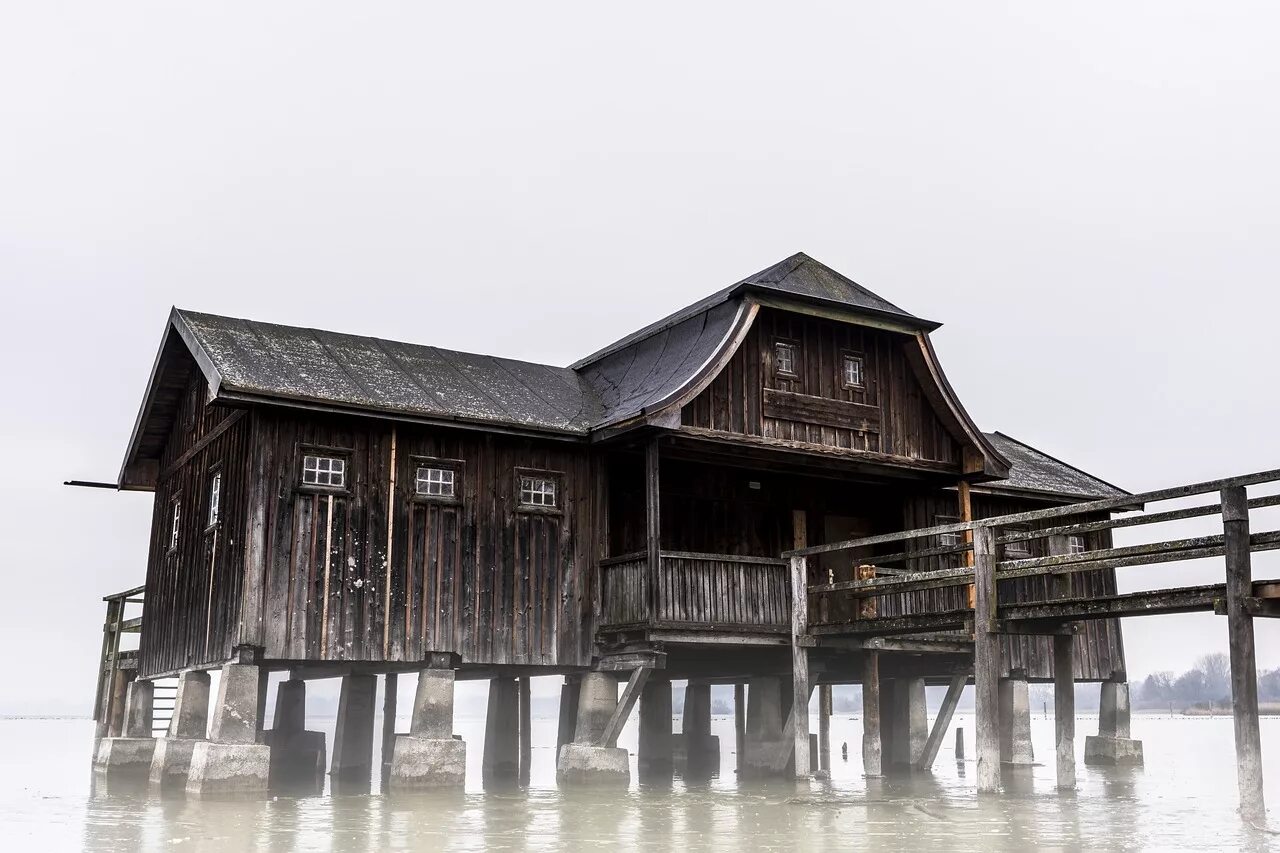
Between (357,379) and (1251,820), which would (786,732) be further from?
(1251,820)

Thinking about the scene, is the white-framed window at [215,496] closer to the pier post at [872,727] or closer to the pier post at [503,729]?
the pier post at [503,729]

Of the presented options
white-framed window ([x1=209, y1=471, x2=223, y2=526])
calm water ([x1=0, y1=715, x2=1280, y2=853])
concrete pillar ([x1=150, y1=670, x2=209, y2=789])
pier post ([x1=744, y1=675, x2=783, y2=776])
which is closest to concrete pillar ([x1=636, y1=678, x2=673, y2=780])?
pier post ([x1=744, y1=675, x2=783, y2=776])

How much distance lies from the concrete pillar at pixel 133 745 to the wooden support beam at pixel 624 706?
1087 cm

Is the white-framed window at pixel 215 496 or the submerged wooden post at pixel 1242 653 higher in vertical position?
the white-framed window at pixel 215 496

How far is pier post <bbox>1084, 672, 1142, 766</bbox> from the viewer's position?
30047 mm

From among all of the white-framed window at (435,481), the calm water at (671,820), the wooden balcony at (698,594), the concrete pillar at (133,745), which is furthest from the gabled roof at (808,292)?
the concrete pillar at (133,745)

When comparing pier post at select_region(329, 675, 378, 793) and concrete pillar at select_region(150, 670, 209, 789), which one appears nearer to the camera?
concrete pillar at select_region(150, 670, 209, 789)

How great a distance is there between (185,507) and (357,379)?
5184mm

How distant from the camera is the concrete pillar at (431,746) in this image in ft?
65.4

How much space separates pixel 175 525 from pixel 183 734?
15.8 ft

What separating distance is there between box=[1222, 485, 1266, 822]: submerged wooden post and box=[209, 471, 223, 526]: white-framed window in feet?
49.1

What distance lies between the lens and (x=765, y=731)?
83.4 feet

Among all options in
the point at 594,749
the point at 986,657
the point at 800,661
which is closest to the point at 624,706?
the point at 594,749

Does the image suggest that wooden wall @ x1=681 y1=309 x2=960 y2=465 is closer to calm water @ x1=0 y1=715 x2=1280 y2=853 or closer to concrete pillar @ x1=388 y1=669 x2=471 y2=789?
concrete pillar @ x1=388 y1=669 x2=471 y2=789
